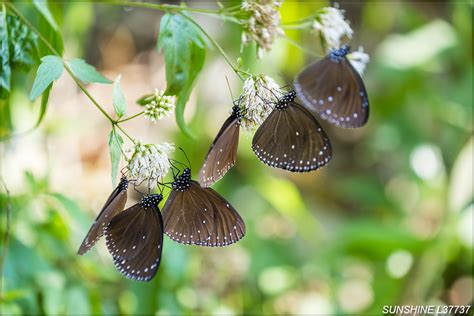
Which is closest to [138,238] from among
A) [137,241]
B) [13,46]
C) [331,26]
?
[137,241]

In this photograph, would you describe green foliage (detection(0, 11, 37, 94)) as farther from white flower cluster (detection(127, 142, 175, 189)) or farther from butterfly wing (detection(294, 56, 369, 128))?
butterfly wing (detection(294, 56, 369, 128))

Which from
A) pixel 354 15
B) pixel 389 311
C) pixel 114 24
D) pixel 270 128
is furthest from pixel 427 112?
pixel 270 128

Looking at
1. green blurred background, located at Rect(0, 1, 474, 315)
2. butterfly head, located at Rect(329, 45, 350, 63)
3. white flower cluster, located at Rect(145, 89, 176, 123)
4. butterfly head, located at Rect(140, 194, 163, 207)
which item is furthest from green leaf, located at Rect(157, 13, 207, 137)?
green blurred background, located at Rect(0, 1, 474, 315)

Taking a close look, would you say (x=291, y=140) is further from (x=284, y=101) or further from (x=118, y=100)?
(x=118, y=100)

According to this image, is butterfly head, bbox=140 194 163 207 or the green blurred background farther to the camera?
the green blurred background

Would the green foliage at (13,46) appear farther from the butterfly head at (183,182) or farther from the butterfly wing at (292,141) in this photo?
the butterfly wing at (292,141)

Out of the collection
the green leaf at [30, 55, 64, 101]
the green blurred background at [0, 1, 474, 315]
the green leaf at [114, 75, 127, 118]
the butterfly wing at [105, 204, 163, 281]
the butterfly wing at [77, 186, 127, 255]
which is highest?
the green leaf at [30, 55, 64, 101]

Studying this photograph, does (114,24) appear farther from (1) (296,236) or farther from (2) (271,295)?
(2) (271,295)
